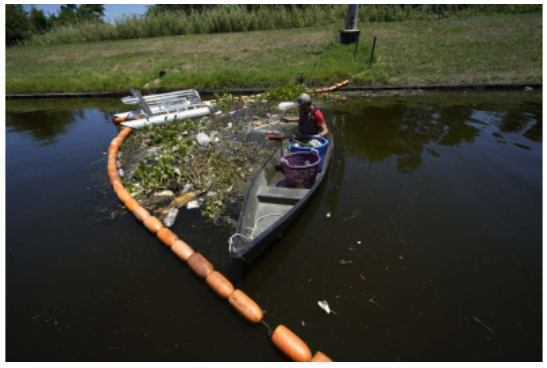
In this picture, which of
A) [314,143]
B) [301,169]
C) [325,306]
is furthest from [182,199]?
[325,306]

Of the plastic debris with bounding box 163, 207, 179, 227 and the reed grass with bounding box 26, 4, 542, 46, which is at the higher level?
the reed grass with bounding box 26, 4, 542, 46

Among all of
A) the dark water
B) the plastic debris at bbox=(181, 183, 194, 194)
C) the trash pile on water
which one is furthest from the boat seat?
the plastic debris at bbox=(181, 183, 194, 194)

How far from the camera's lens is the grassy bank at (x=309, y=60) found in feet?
41.9

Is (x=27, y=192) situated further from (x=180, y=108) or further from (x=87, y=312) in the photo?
(x=180, y=108)

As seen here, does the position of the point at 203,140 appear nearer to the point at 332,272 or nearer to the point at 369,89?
the point at 332,272

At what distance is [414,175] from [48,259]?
6.86 m

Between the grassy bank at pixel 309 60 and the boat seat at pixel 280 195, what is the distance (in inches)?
400

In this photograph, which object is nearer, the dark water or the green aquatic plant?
the dark water

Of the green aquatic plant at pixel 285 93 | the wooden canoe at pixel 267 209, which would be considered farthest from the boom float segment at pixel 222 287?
the green aquatic plant at pixel 285 93

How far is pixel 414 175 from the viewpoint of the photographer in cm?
561

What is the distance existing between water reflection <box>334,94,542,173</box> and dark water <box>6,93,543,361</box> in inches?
21.1

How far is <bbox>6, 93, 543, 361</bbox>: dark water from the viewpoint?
2.85 metres

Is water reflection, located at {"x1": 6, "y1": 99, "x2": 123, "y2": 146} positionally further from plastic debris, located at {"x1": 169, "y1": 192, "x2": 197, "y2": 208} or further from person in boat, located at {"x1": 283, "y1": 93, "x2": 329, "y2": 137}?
person in boat, located at {"x1": 283, "y1": 93, "x2": 329, "y2": 137}

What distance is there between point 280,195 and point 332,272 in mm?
1538
